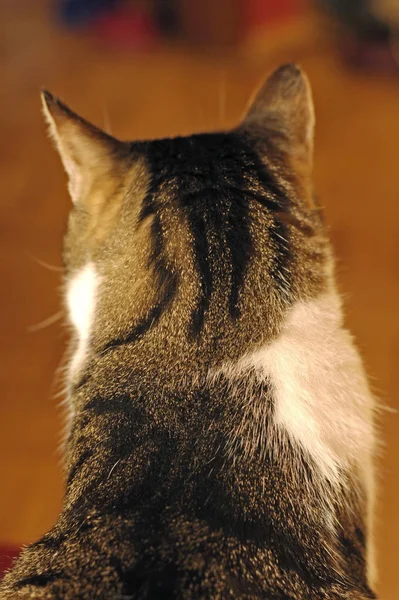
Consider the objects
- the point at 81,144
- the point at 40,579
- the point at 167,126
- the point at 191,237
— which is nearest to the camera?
the point at 40,579

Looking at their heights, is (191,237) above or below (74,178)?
below

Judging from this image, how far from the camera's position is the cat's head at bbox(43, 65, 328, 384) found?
2.96 feet

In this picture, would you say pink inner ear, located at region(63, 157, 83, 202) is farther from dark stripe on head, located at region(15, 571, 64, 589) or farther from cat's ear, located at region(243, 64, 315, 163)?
dark stripe on head, located at region(15, 571, 64, 589)

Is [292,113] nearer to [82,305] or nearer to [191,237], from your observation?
[191,237]

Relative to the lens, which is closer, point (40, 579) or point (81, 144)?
point (40, 579)

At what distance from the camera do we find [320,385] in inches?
36.6

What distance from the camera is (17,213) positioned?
7.52 ft

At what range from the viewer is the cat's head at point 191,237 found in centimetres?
90

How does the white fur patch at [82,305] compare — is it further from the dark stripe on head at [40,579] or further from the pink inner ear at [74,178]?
the dark stripe on head at [40,579]

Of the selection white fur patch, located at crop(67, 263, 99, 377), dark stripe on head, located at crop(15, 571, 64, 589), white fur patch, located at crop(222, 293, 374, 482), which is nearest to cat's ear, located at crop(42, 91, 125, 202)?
white fur patch, located at crop(67, 263, 99, 377)

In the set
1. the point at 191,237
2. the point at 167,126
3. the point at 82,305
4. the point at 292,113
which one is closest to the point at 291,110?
the point at 292,113

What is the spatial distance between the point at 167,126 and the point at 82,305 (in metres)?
1.75

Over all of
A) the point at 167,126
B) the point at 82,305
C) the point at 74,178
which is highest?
the point at 167,126

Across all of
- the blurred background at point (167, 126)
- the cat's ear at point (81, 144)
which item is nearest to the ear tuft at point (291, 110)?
the cat's ear at point (81, 144)
